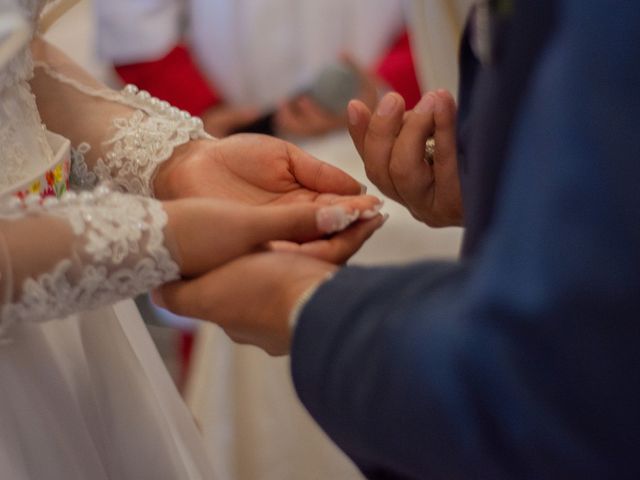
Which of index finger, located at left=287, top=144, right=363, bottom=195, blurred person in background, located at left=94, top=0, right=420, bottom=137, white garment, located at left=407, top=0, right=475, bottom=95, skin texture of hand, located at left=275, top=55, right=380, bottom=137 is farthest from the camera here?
blurred person in background, located at left=94, top=0, right=420, bottom=137

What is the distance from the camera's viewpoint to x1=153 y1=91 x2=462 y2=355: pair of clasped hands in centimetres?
62

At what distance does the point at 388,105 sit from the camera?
817 millimetres

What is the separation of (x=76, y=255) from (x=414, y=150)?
325 mm

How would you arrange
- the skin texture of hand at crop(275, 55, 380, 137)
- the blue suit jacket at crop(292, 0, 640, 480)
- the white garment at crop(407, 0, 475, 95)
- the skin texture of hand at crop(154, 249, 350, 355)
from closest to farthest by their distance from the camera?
1. the blue suit jacket at crop(292, 0, 640, 480)
2. the skin texture of hand at crop(154, 249, 350, 355)
3. the white garment at crop(407, 0, 475, 95)
4. the skin texture of hand at crop(275, 55, 380, 137)

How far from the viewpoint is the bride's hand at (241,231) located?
2.11 ft

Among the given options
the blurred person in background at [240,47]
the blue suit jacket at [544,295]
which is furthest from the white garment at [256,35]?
the blue suit jacket at [544,295]

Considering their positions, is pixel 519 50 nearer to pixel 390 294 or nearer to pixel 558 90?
pixel 558 90

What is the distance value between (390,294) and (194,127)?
42 cm

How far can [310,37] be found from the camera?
1854 mm

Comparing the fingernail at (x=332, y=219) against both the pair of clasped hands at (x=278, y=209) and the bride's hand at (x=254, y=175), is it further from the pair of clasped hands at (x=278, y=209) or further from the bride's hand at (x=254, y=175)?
the bride's hand at (x=254, y=175)

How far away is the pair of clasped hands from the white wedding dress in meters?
0.03

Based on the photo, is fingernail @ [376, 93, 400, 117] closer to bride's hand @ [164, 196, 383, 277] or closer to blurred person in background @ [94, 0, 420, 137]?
bride's hand @ [164, 196, 383, 277]

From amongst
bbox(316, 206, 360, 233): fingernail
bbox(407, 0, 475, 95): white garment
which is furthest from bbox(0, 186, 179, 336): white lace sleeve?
bbox(407, 0, 475, 95): white garment

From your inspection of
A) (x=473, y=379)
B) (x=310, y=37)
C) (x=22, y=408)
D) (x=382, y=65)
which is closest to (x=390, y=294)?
(x=473, y=379)
